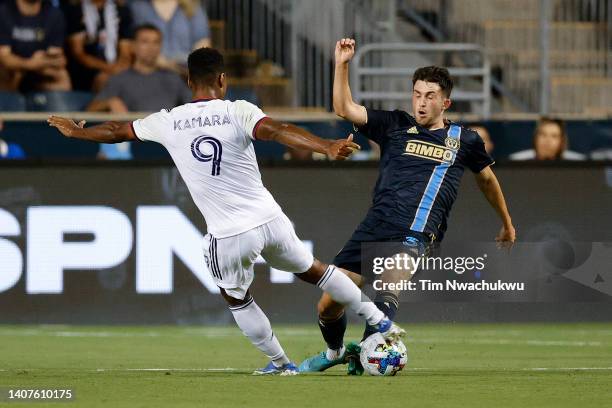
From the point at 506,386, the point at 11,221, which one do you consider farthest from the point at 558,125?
the point at 506,386

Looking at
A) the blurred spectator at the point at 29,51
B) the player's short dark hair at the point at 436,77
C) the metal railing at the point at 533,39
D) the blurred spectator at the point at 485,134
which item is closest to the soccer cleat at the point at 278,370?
the player's short dark hair at the point at 436,77

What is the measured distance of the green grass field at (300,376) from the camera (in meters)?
7.45

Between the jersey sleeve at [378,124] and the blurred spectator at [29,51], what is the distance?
783 cm

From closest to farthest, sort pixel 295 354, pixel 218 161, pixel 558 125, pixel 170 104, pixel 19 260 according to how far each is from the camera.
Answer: pixel 218 161
pixel 295 354
pixel 19 260
pixel 558 125
pixel 170 104

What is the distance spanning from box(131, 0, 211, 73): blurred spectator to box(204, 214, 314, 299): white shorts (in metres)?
8.43

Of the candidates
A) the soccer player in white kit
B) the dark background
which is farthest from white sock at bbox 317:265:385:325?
the dark background

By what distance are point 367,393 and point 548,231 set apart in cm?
644

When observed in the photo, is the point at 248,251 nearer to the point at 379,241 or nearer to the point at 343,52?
the point at 379,241

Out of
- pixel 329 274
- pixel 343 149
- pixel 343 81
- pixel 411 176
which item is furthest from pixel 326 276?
pixel 343 149

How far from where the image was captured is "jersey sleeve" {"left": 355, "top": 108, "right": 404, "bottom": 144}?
29.8ft

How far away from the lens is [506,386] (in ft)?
26.6

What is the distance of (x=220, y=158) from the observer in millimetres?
8422

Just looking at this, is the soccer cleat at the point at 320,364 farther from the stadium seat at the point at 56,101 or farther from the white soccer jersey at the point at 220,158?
the stadium seat at the point at 56,101

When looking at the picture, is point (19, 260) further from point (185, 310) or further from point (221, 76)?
point (221, 76)
